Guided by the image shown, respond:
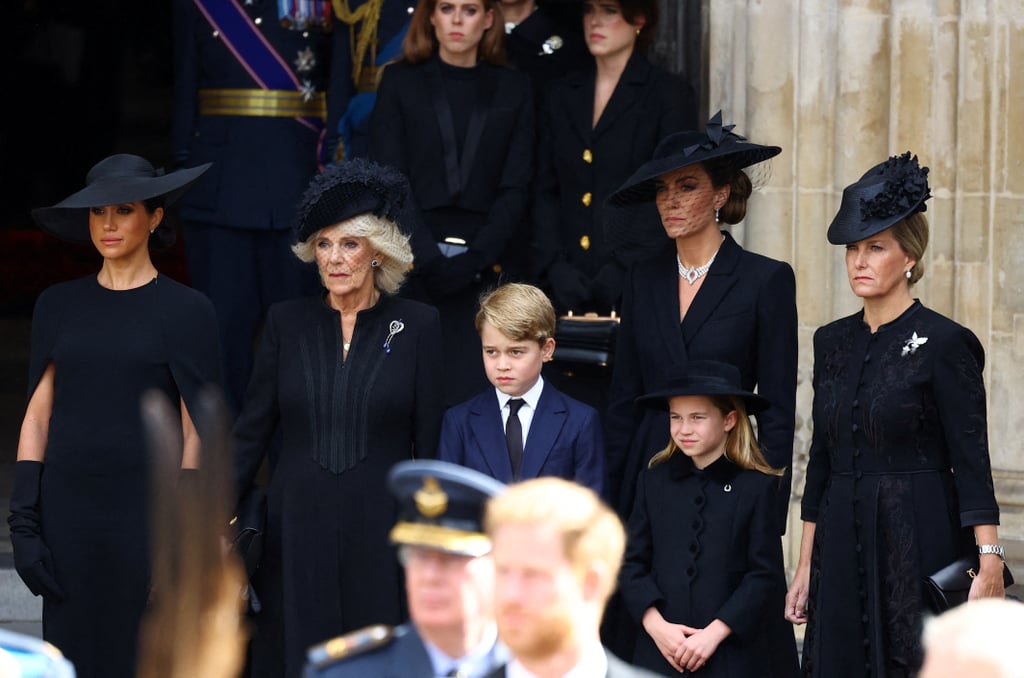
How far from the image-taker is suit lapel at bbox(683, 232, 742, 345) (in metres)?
5.45

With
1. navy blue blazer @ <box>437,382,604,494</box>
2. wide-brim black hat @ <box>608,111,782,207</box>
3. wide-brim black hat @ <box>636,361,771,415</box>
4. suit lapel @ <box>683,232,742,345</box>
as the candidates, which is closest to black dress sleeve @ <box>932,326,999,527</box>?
wide-brim black hat @ <box>636,361,771,415</box>

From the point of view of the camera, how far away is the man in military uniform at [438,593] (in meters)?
3.17

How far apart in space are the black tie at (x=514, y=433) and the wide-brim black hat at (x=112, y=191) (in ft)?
3.52

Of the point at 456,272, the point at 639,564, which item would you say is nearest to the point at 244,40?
the point at 456,272

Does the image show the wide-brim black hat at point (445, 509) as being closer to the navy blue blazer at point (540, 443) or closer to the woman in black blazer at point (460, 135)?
the navy blue blazer at point (540, 443)

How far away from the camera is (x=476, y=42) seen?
21.1ft

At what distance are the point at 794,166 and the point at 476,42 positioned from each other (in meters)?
1.08

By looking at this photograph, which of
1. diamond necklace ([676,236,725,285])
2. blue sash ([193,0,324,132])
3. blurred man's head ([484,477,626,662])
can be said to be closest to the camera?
blurred man's head ([484,477,626,662])

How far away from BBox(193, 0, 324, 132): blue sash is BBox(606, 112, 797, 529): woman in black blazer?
6.46ft

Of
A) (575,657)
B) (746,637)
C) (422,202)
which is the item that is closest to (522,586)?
(575,657)

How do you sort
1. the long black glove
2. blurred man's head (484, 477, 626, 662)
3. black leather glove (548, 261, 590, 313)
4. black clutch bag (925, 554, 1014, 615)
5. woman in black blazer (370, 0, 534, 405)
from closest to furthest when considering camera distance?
1. blurred man's head (484, 477, 626, 662)
2. black clutch bag (925, 554, 1014, 615)
3. the long black glove
4. black leather glove (548, 261, 590, 313)
5. woman in black blazer (370, 0, 534, 405)

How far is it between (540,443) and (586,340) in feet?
2.28

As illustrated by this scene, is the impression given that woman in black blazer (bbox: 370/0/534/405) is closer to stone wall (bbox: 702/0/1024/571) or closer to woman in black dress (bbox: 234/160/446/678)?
stone wall (bbox: 702/0/1024/571)

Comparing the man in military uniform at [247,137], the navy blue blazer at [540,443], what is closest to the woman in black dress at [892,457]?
the navy blue blazer at [540,443]
